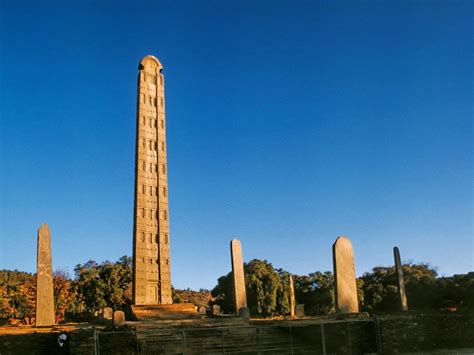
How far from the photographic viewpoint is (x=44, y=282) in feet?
62.6

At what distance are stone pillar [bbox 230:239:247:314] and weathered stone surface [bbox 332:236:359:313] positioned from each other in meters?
5.52

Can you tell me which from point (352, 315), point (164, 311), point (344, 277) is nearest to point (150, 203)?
point (164, 311)

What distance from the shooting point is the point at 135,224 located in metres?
26.0

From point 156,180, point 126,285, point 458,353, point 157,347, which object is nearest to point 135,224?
point 156,180

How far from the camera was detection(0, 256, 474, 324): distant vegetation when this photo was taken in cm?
3819

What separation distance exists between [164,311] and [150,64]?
46.8 ft

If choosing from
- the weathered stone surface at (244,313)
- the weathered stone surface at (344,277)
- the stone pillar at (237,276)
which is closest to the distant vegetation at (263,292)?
the stone pillar at (237,276)

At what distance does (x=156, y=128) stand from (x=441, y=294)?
24.7 metres

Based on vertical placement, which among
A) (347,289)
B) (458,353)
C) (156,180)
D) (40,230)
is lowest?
(458,353)

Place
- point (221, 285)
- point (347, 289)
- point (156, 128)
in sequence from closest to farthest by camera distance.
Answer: point (347, 289)
point (156, 128)
point (221, 285)

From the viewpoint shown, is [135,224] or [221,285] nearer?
[135,224]

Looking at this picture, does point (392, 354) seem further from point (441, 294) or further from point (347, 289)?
point (441, 294)

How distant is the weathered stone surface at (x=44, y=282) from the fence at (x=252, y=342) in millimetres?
4589

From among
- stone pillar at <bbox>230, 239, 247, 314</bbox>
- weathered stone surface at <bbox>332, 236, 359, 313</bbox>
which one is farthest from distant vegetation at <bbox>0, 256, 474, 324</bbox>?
weathered stone surface at <bbox>332, 236, 359, 313</bbox>
